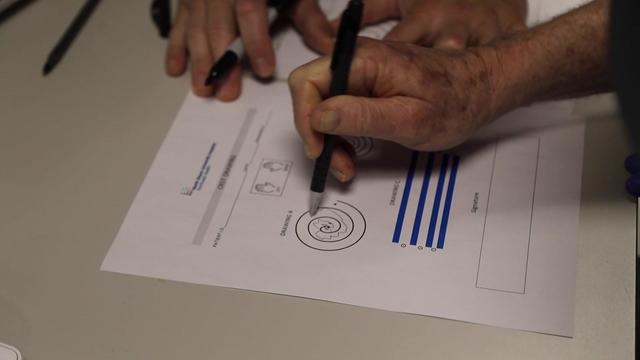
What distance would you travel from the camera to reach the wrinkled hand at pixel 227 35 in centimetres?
84

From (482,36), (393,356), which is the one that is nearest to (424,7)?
(482,36)

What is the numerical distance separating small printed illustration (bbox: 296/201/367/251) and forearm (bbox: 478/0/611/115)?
180 millimetres

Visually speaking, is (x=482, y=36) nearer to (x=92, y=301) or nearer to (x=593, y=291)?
(x=593, y=291)

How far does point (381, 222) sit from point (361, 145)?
106mm

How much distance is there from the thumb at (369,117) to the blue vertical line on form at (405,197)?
0.18 feet

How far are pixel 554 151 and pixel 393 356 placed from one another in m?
0.28

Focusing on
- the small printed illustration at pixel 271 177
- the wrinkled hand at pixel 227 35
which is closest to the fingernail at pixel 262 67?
the wrinkled hand at pixel 227 35

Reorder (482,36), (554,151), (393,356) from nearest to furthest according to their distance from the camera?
(393,356) < (554,151) < (482,36)

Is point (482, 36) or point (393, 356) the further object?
point (482, 36)

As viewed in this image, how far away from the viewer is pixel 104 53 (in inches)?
35.4

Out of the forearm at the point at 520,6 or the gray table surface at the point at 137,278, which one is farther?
the forearm at the point at 520,6

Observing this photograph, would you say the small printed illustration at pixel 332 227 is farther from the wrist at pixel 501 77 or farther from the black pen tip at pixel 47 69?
the black pen tip at pixel 47 69

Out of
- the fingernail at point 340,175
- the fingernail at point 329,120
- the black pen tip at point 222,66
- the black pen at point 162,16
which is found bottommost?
the fingernail at point 340,175

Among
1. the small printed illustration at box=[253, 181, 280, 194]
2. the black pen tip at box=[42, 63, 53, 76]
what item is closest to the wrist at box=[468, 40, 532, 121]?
the small printed illustration at box=[253, 181, 280, 194]
